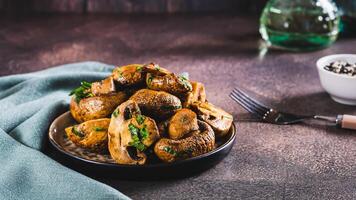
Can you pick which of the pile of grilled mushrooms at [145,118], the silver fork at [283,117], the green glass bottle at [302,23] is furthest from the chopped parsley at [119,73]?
the green glass bottle at [302,23]

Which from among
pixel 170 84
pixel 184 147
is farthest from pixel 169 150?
pixel 170 84

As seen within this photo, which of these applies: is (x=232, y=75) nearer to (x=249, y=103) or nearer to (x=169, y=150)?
(x=249, y=103)

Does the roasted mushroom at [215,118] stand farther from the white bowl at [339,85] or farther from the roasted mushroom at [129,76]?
the white bowl at [339,85]

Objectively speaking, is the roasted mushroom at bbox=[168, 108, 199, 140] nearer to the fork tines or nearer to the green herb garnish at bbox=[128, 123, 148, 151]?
the green herb garnish at bbox=[128, 123, 148, 151]

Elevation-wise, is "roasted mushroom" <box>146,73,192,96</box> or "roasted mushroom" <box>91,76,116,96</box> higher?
"roasted mushroom" <box>146,73,192,96</box>

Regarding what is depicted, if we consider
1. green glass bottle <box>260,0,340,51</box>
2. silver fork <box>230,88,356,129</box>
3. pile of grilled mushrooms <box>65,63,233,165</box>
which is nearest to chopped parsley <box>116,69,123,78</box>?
pile of grilled mushrooms <box>65,63,233,165</box>
